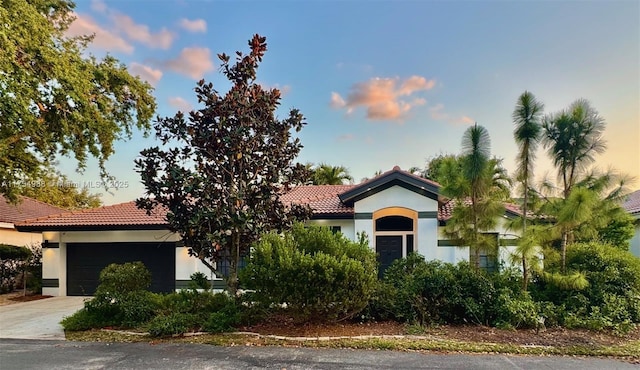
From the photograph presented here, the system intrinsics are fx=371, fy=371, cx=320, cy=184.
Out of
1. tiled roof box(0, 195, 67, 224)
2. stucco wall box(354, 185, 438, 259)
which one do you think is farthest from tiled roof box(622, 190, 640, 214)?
tiled roof box(0, 195, 67, 224)

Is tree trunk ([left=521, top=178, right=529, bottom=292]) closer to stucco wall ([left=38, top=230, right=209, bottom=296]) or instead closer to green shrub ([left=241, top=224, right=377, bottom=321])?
green shrub ([left=241, top=224, right=377, bottom=321])

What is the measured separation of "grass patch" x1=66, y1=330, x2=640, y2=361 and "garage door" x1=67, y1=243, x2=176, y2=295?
6.47m

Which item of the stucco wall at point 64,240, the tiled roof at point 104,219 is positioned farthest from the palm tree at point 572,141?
the stucco wall at point 64,240

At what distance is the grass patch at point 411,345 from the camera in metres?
6.57

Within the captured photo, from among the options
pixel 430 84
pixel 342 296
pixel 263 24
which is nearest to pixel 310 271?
pixel 342 296

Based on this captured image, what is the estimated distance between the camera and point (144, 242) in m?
14.4

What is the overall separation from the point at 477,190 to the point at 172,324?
7958 mm

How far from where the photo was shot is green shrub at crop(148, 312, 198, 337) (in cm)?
768

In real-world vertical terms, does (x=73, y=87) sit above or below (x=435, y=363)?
above

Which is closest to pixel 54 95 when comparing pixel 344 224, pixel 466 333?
pixel 344 224

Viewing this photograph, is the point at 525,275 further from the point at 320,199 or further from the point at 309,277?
the point at 320,199

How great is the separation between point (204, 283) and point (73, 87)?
315 inches

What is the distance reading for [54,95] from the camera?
39.2 feet

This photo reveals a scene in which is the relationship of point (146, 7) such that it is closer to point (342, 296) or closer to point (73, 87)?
point (73, 87)
